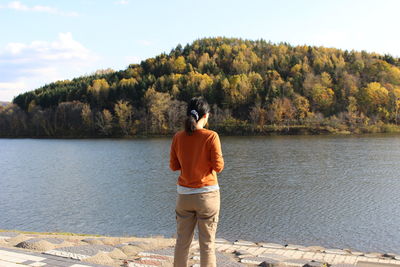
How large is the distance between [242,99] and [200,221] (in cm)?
9576

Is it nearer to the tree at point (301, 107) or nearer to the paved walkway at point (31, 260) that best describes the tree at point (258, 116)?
the tree at point (301, 107)

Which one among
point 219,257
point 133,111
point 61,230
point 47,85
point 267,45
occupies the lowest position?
point 61,230

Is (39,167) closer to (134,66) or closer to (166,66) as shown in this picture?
(166,66)

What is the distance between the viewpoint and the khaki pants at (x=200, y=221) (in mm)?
4914

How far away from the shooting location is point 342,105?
314 ft

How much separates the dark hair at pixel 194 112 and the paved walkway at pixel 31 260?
2656 mm

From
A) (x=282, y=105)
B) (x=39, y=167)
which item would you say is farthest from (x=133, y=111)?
(x=39, y=167)

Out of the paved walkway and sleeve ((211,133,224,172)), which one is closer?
sleeve ((211,133,224,172))

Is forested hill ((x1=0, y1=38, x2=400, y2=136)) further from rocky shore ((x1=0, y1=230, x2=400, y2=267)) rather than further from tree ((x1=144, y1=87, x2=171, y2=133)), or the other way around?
rocky shore ((x1=0, y1=230, x2=400, y2=267))

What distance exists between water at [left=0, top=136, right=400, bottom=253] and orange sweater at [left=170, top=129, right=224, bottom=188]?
10.00 meters

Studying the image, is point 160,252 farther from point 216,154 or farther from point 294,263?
point 216,154

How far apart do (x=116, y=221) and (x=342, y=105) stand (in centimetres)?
8813

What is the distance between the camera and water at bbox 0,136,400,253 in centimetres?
1533

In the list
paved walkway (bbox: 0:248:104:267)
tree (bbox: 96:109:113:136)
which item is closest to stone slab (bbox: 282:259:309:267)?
paved walkway (bbox: 0:248:104:267)
